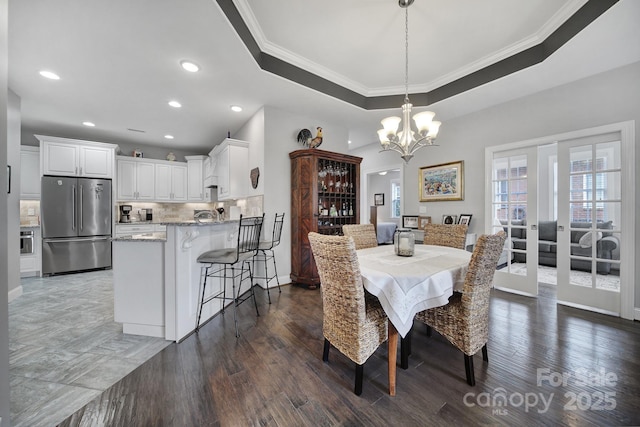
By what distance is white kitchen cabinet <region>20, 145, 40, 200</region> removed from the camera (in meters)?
4.22

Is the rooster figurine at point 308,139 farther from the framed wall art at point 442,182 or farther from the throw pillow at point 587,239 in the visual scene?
the throw pillow at point 587,239

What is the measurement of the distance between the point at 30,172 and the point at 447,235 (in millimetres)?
7017

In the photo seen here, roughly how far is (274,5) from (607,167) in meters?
3.88

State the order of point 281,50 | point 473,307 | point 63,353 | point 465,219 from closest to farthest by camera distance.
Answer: point 473,307 < point 63,353 < point 281,50 < point 465,219

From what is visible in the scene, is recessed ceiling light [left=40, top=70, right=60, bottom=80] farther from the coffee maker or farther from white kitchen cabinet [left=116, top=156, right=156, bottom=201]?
the coffee maker

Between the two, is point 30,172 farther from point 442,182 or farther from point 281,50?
point 442,182

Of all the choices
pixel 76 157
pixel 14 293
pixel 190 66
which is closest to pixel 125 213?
pixel 76 157

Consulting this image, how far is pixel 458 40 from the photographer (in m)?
2.52

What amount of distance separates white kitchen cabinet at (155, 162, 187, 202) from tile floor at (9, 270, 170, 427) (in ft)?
9.46

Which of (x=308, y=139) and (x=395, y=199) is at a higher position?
(x=308, y=139)

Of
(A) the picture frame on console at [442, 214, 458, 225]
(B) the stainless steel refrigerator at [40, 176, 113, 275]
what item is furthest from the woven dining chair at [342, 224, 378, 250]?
(B) the stainless steel refrigerator at [40, 176, 113, 275]

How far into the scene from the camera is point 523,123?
3180 millimetres

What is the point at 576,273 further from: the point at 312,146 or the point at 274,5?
the point at 274,5

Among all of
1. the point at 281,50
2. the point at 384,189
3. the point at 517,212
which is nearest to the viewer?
the point at 281,50
